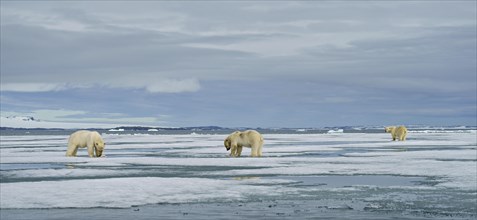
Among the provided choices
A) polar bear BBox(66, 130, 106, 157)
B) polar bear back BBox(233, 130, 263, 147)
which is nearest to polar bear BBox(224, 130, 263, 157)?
polar bear back BBox(233, 130, 263, 147)

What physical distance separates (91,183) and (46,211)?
13.8ft

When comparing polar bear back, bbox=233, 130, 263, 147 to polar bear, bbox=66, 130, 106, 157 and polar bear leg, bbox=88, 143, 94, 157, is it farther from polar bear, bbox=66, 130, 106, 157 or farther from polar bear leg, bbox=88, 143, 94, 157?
polar bear leg, bbox=88, 143, 94, 157

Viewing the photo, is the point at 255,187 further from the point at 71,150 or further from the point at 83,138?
the point at 71,150

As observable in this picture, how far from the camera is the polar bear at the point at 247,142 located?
96.9 ft

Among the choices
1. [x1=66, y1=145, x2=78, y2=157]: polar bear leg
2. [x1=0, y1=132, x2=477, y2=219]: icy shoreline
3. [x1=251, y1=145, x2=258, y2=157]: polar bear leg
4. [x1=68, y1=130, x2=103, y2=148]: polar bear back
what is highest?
[x1=68, y1=130, x2=103, y2=148]: polar bear back

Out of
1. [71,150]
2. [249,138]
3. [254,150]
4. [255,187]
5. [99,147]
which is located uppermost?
[249,138]

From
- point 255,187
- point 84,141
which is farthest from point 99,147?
point 255,187

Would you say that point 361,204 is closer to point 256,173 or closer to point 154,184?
point 154,184

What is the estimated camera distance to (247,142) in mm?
29906

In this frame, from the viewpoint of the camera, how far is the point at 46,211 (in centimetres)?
1220

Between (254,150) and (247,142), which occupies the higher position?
(247,142)

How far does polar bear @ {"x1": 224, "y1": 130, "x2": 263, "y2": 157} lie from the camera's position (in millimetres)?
29547

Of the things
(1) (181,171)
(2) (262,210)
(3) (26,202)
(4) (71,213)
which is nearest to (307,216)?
(2) (262,210)

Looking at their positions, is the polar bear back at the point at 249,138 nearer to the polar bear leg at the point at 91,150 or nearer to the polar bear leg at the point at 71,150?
the polar bear leg at the point at 91,150
